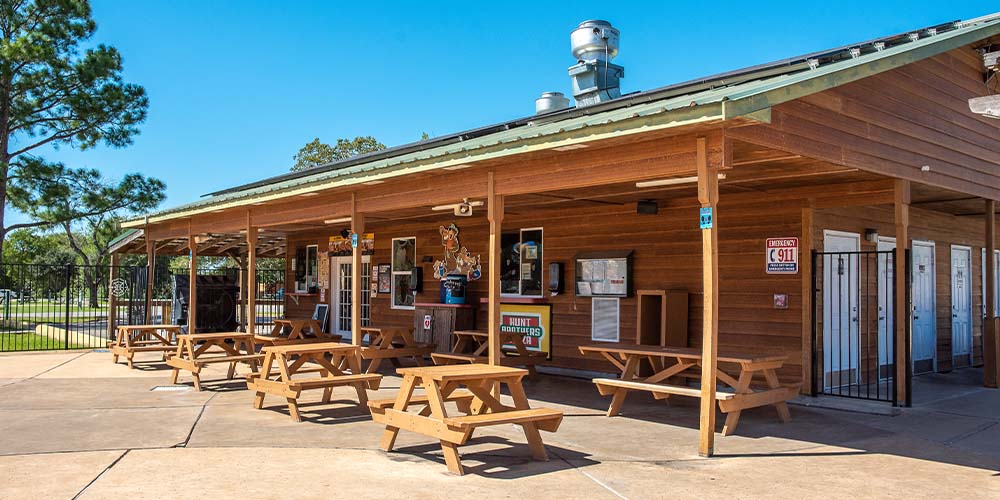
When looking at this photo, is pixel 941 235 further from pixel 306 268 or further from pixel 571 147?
pixel 306 268

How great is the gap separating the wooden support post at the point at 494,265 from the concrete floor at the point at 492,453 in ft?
2.99

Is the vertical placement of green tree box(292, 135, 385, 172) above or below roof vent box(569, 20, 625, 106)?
above

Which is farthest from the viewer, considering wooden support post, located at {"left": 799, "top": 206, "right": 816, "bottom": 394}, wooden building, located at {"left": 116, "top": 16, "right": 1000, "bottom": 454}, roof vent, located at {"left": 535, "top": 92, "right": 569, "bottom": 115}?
roof vent, located at {"left": 535, "top": 92, "right": 569, "bottom": 115}

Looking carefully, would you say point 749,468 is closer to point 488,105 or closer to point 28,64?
point 28,64

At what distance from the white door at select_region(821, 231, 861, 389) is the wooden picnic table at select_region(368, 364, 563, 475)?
17.0 feet

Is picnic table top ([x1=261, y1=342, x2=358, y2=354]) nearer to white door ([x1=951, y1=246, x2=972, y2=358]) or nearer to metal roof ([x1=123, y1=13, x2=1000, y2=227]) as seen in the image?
metal roof ([x1=123, y1=13, x2=1000, y2=227])

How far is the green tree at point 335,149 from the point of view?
39125 millimetres

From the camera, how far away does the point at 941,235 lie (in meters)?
12.9

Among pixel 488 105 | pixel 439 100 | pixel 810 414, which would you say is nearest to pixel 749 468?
pixel 810 414

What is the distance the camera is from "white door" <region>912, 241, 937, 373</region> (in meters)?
12.1

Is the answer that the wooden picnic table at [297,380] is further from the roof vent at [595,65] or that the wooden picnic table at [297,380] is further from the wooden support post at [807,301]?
the roof vent at [595,65]

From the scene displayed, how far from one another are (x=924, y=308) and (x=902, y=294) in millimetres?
3927

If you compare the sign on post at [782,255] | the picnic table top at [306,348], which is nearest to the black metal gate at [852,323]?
the sign on post at [782,255]

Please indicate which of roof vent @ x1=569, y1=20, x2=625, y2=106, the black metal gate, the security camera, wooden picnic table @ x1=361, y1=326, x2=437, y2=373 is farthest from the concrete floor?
roof vent @ x1=569, y1=20, x2=625, y2=106
